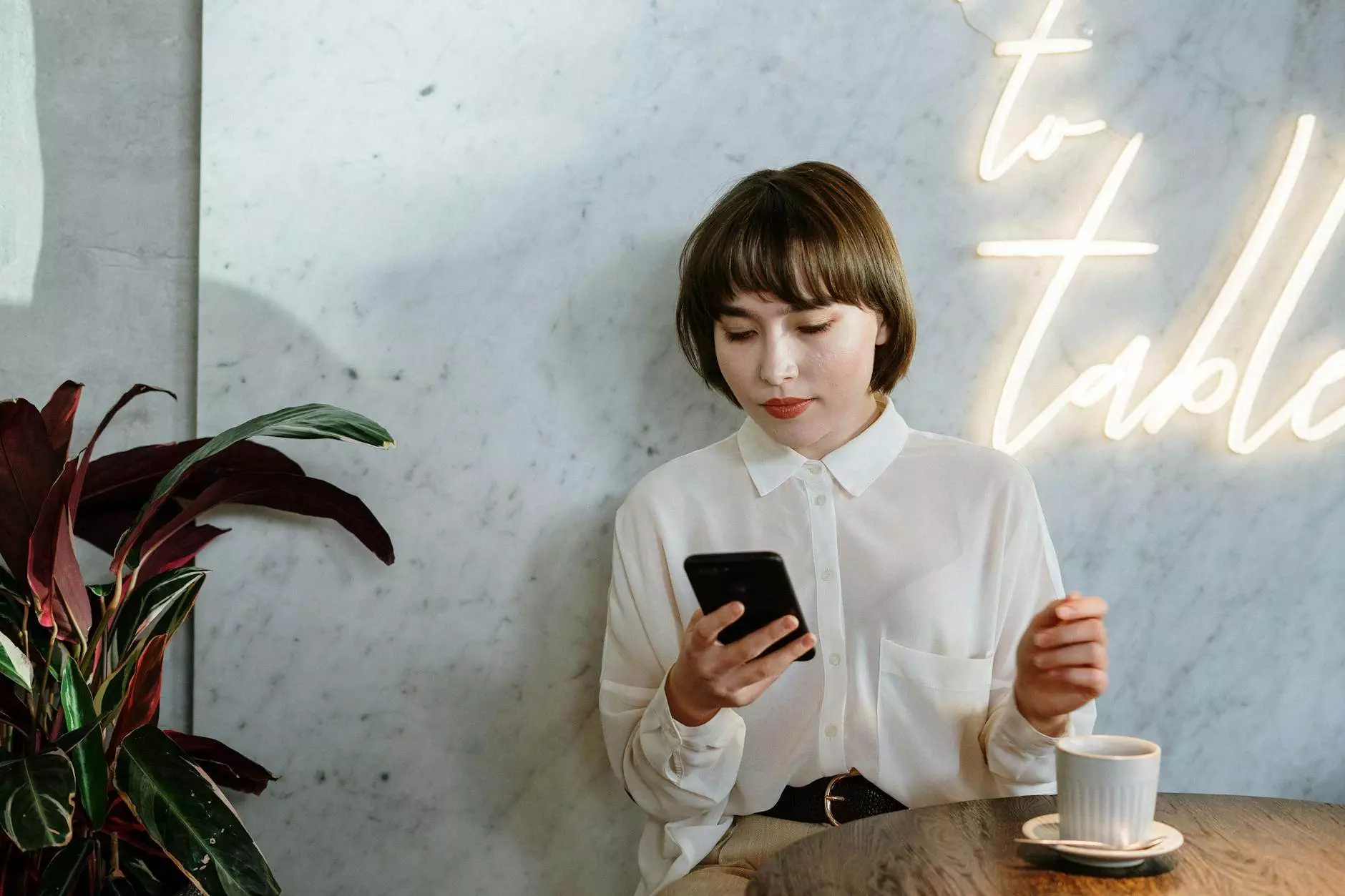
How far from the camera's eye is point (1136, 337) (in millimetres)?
1583

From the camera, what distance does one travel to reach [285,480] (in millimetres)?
1383

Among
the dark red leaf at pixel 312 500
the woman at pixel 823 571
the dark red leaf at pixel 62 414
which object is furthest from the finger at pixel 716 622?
the dark red leaf at pixel 62 414

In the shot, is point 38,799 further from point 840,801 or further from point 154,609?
point 840,801

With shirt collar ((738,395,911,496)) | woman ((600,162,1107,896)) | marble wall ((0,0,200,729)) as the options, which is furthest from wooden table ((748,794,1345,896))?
marble wall ((0,0,200,729))

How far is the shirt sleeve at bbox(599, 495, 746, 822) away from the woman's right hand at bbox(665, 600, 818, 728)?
0.09 m

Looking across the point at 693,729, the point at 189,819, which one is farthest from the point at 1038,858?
the point at 189,819

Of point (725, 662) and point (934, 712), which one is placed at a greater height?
point (725, 662)

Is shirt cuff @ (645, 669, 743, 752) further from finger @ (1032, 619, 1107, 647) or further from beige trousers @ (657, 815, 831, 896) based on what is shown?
finger @ (1032, 619, 1107, 647)

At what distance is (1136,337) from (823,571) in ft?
2.05

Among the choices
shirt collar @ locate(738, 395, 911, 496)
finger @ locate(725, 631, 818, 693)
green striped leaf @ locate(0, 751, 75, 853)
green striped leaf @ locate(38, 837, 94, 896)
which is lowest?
green striped leaf @ locate(38, 837, 94, 896)

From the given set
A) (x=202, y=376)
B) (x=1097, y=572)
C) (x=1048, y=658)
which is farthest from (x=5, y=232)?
(x=1097, y=572)

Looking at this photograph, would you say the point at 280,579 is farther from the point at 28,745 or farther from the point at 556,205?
the point at 556,205

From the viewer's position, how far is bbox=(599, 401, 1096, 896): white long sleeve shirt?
1327mm

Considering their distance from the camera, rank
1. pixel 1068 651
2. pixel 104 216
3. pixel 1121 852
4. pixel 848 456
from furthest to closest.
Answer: pixel 104 216, pixel 848 456, pixel 1068 651, pixel 1121 852
